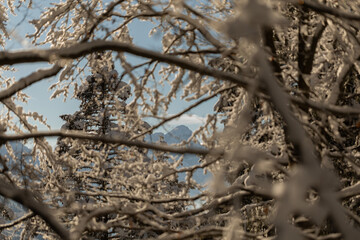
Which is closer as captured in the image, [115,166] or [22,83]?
[22,83]

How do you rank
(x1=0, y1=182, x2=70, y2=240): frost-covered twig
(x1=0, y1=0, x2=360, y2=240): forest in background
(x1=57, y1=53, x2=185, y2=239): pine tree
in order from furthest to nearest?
(x1=57, y1=53, x2=185, y2=239): pine tree, (x1=0, y1=182, x2=70, y2=240): frost-covered twig, (x1=0, y1=0, x2=360, y2=240): forest in background

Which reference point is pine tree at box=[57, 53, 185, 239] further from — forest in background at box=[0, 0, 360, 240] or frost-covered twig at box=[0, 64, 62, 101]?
frost-covered twig at box=[0, 64, 62, 101]

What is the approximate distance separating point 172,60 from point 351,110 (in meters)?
1.13

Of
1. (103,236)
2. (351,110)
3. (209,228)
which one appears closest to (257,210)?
(209,228)

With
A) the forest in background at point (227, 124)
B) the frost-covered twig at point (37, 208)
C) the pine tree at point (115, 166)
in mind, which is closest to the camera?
the forest in background at point (227, 124)

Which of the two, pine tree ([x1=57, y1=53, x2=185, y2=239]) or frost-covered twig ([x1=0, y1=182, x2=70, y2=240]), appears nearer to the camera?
frost-covered twig ([x1=0, y1=182, x2=70, y2=240])

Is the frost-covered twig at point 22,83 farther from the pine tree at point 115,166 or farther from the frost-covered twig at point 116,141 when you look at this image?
the pine tree at point 115,166

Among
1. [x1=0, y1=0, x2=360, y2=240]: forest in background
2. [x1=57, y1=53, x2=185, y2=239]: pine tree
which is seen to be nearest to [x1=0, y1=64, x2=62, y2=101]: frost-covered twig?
[x1=0, y1=0, x2=360, y2=240]: forest in background

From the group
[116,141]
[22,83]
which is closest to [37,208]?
[116,141]

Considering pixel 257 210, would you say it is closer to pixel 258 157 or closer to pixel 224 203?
pixel 224 203

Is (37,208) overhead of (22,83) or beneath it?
beneath

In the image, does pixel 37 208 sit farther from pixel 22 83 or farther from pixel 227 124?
pixel 227 124

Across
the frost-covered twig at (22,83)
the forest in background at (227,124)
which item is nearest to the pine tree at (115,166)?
the forest in background at (227,124)

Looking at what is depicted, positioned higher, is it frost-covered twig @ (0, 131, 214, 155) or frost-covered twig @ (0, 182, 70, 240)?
frost-covered twig @ (0, 131, 214, 155)
